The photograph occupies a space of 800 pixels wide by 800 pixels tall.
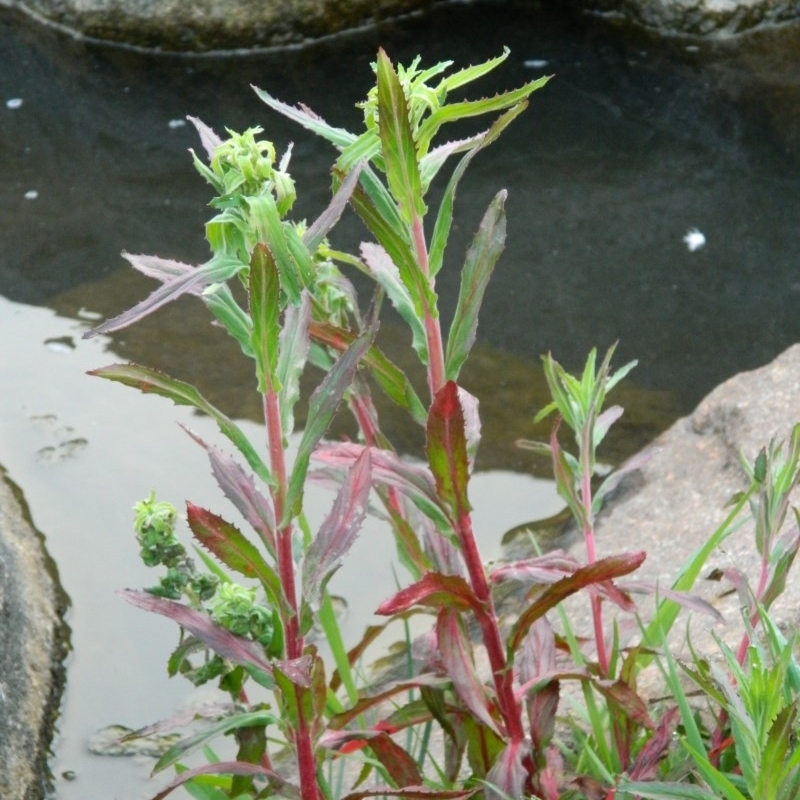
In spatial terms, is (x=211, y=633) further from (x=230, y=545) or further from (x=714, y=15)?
(x=714, y=15)

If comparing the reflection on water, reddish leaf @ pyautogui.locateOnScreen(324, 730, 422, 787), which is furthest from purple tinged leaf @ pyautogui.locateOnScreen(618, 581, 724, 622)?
the reflection on water

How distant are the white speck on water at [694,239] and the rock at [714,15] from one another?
1.87m

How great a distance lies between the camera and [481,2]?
5770mm

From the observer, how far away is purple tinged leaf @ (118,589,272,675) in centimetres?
143

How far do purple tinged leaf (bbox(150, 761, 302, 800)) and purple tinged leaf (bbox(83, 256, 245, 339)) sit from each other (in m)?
0.55

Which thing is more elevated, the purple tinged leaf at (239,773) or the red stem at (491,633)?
the red stem at (491,633)

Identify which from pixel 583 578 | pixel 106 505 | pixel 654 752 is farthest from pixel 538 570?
pixel 106 505

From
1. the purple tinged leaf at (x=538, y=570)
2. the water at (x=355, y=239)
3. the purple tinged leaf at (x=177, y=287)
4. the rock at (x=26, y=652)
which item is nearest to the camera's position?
the purple tinged leaf at (x=177, y=287)

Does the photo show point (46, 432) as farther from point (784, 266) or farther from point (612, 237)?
point (784, 266)

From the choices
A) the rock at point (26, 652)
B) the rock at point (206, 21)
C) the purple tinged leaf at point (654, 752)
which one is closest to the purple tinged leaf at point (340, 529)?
the purple tinged leaf at point (654, 752)

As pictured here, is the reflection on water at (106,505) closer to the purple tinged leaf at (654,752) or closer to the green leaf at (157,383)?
the purple tinged leaf at (654,752)

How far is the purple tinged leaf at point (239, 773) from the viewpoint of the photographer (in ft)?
4.66

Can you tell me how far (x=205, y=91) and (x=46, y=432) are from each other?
7.82 ft

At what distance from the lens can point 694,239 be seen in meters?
3.97
